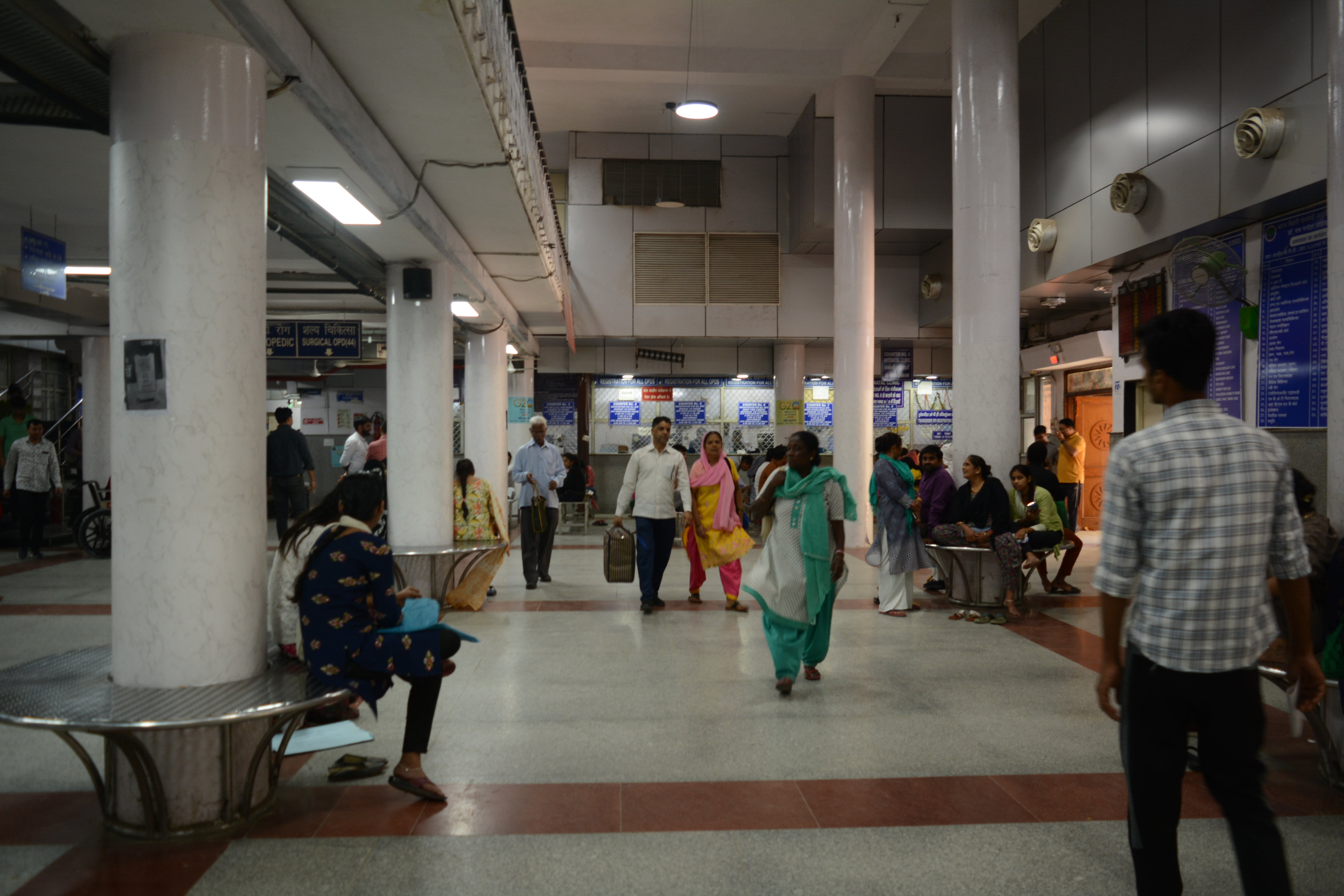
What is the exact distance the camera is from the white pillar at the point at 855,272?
12.5 metres

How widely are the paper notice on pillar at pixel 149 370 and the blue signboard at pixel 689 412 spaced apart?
1507 centimetres

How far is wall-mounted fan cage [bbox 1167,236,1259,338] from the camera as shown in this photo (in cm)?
741

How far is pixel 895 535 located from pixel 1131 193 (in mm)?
4363

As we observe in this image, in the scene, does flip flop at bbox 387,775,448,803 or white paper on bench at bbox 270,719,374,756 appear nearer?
flip flop at bbox 387,775,448,803

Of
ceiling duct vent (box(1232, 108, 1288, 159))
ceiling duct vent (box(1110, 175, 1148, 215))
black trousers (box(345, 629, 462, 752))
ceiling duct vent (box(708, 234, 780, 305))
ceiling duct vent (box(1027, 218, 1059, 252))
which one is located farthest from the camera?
ceiling duct vent (box(708, 234, 780, 305))

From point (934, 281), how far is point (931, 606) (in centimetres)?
836

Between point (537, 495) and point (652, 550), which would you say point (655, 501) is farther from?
point (537, 495)

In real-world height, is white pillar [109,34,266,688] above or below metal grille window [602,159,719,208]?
below

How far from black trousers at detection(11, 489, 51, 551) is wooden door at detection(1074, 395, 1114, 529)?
14.0 m

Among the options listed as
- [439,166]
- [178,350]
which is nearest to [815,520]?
[178,350]

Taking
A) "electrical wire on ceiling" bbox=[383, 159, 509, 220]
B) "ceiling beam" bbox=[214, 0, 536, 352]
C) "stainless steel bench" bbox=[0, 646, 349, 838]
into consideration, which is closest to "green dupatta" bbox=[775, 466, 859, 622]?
"stainless steel bench" bbox=[0, 646, 349, 838]

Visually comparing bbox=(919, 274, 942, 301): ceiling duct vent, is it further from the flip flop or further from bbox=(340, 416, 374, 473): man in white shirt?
the flip flop

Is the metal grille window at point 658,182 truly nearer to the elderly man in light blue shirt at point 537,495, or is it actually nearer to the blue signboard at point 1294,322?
the elderly man in light blue shirt at point 537,495

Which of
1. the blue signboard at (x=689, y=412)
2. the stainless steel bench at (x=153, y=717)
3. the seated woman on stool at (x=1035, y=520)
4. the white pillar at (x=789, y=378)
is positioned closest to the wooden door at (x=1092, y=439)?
the white pillar at (x=789, y=378)
